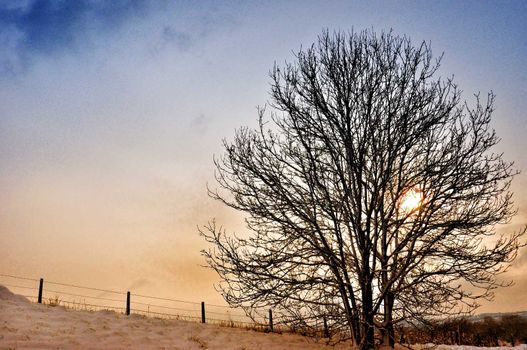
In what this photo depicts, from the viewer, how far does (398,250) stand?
10578 mm

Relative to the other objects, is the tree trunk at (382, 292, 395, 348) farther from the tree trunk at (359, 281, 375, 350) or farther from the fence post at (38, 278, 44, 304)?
the fence post at (38, 278, 44, 304)

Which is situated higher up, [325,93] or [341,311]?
[325,93]

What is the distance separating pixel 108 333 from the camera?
1316 cm

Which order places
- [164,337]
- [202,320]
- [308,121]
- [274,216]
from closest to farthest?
[274,216], [308,121], [164,337], [202,320]

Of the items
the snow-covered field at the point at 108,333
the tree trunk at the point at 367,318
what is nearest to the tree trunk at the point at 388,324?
the tree trunk at the point at 367,318

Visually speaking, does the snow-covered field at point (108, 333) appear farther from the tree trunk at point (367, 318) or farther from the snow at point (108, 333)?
the tree trunk at point (367, 318)

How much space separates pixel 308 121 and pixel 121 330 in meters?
9.19

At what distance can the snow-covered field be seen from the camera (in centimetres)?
1101

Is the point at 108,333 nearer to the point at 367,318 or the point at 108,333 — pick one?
the point at 108,333

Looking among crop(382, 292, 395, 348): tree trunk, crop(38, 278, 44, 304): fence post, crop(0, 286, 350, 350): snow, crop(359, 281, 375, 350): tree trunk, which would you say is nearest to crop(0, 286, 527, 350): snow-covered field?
crop(0, 286, 350, 350): snow

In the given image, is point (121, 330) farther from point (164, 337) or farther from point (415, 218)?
point (415, 218)

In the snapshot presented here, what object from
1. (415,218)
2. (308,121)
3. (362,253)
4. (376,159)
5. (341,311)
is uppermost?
(308,121)

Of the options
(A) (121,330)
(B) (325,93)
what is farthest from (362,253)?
(A) (121,330)

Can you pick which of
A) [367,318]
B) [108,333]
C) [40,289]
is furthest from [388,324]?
[40,289]
